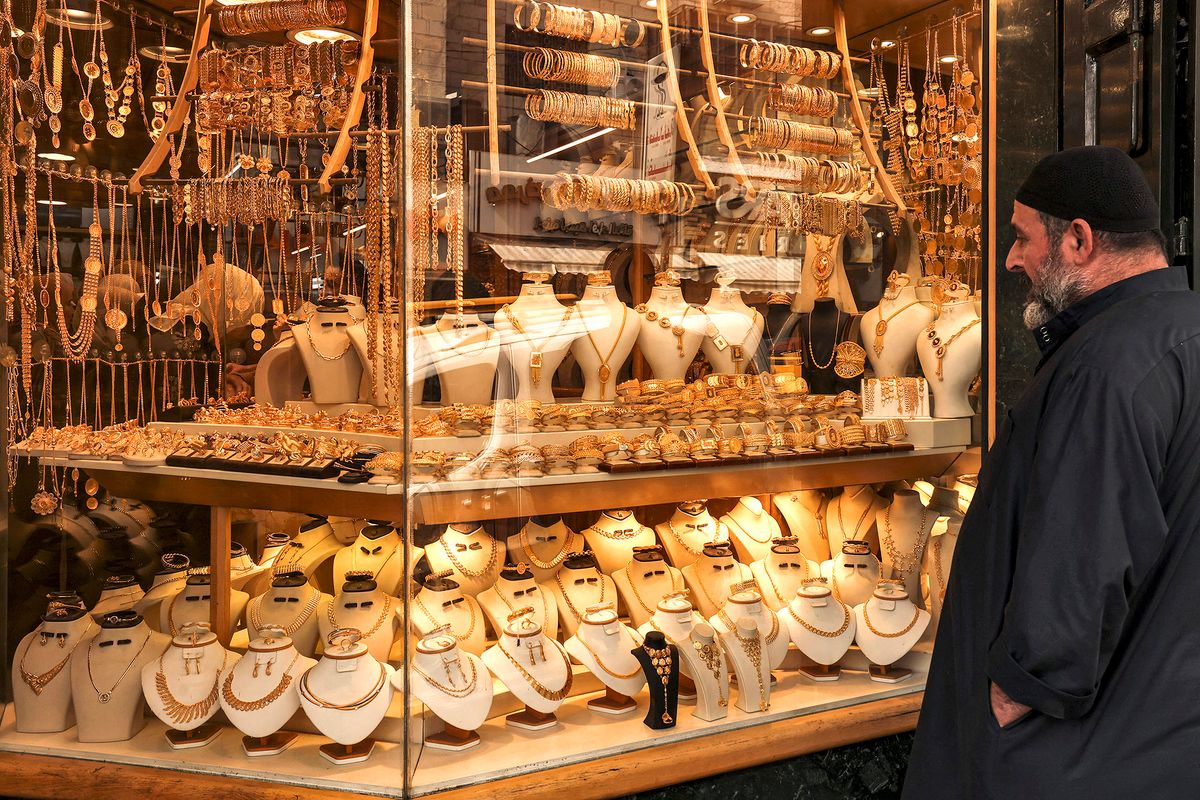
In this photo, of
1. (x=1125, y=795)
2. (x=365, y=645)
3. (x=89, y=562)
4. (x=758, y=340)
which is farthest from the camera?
(x=758, y=340)

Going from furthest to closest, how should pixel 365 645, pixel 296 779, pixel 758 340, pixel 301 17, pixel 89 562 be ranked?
1. pixel 758 340
2. pixel 89 562
3. pixel 301 17
4. pixel 365 645
5. pixel 296 779

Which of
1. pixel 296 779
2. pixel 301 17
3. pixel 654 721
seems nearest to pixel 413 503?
pixel 296 779

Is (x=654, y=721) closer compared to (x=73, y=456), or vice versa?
(x=654, y=721)

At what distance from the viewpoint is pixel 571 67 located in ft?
9.26

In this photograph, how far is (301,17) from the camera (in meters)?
2.63

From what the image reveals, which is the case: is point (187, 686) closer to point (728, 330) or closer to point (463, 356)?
point (463, 356)

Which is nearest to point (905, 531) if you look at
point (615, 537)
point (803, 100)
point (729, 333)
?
point (729, 333)

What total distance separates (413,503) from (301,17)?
1.36 metres

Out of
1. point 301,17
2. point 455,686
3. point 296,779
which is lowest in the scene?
point 296,779

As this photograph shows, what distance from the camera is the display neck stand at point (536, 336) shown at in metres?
2.68

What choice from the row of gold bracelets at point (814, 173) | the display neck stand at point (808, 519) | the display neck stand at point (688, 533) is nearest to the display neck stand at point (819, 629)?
the display neck stand at point (808, 519)

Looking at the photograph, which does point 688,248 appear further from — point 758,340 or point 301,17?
point 301,17

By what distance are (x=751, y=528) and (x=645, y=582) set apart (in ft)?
1.31

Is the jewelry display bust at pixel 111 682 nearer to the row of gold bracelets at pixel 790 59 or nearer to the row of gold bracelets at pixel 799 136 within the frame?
the row of gold bracelets at pixel 799 136
